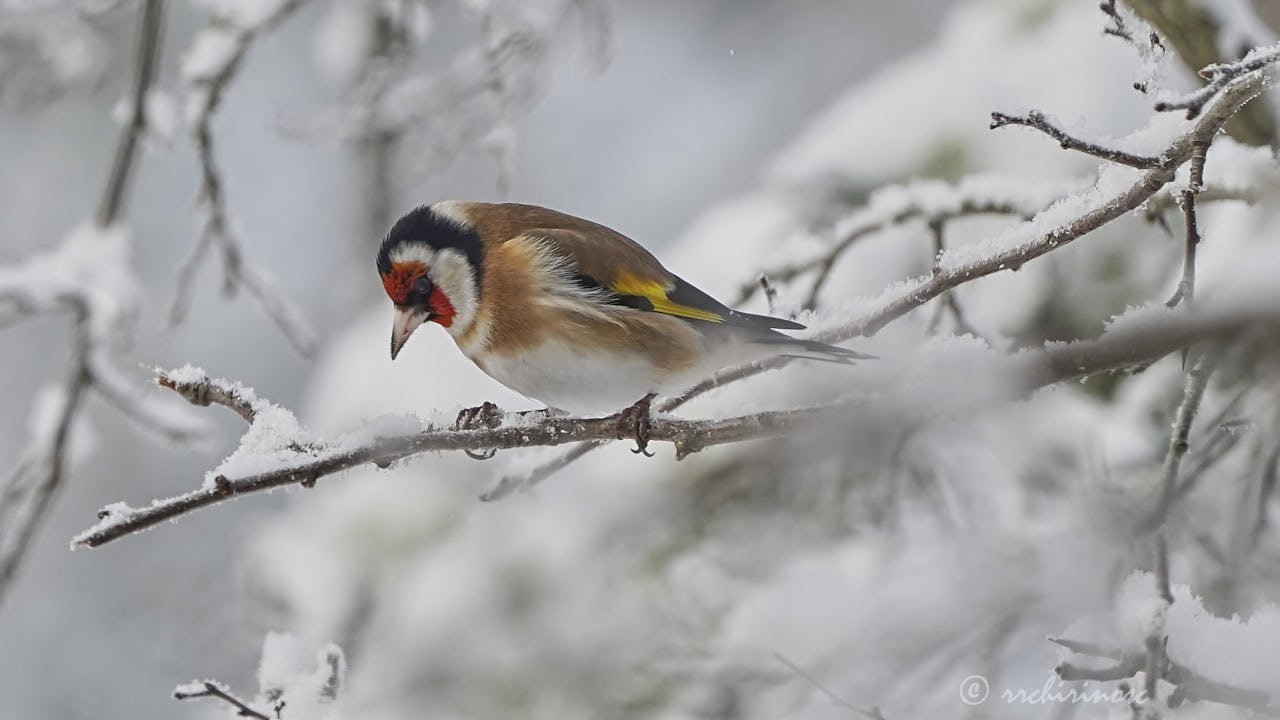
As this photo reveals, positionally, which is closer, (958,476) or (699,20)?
(958,476)

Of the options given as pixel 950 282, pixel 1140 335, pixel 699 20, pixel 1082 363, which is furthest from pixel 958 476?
pixel 699 20

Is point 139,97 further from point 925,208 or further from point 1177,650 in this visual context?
point 1177,650

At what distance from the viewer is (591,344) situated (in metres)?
2.84

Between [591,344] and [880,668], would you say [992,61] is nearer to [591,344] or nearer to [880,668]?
[591,344]

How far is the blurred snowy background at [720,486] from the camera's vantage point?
78.2 inches

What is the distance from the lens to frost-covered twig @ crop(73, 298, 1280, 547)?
1.68 m

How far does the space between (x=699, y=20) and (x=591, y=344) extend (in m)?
8.15

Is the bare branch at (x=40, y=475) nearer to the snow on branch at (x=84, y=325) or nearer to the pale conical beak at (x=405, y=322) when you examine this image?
the snow on branch at (x=84, y=325)

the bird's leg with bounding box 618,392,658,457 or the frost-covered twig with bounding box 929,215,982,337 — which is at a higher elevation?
the frost-covered twig with bounding box 929,215,982,337

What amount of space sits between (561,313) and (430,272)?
0.38m

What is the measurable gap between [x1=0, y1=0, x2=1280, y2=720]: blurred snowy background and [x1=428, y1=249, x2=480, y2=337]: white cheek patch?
294 mm

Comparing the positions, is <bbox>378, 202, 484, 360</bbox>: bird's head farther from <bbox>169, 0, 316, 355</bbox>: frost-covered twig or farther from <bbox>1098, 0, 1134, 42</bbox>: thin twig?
<bbox>1098, 0, 1134, 42</bbox>: thin twig

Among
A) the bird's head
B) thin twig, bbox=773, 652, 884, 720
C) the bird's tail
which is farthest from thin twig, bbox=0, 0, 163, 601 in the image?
thin twig, bbox=773, 652, 884, 720

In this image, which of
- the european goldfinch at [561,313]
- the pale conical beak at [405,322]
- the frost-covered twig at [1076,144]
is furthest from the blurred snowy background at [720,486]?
the pale conical beak at [405,322]
